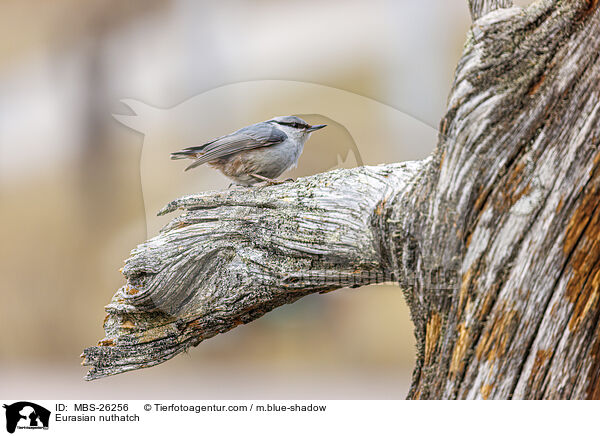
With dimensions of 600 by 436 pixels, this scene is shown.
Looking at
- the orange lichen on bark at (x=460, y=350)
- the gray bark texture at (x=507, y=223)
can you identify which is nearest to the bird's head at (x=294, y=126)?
the gray bark texture at (x=507, y=223)

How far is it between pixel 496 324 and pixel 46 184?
3.89ft

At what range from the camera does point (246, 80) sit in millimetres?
1184

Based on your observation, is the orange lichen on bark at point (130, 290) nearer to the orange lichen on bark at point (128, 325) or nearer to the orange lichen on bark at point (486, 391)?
the orange lichen on bark at point (128, 325)

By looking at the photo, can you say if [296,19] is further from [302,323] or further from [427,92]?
[302,323]

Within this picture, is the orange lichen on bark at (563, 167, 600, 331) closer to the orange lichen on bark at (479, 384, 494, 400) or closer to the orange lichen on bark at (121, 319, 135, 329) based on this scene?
the orange lichen on bark at (479, 384, 494, 400)

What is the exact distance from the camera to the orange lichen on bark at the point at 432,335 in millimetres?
900

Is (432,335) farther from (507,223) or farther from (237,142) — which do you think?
(237,142)

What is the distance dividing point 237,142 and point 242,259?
0.30 metres

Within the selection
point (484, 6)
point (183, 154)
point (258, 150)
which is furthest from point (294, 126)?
point (484, 6)

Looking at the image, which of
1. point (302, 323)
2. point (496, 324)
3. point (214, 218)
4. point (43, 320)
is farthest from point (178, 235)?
point (496, 324)

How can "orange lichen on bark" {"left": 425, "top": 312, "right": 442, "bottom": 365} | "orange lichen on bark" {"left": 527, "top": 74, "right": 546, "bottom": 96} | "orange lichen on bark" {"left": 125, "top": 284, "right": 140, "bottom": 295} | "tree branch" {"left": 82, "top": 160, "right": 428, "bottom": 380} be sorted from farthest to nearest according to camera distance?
"orange lichen on bark" {"left": 125, "top": 284, "right": 140, "bottom": 295} → "tree branch" {"left": 82, "top": 160, "right": 428, "bottom": 380} → "orange lichen on bark" {"left": 425, "top": 312, "right": 442, "bottom": 365} → "orange lichen on bark" {"left": 527, "top": 74, "right": 546, "bottom": 96}

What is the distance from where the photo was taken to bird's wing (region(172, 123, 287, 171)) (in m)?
1.23
